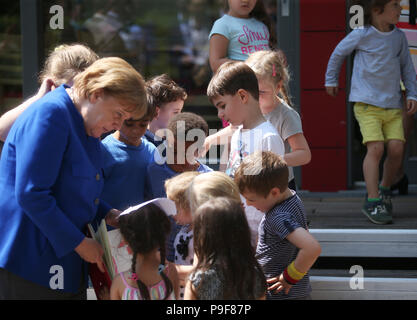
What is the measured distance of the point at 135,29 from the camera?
8.78 m

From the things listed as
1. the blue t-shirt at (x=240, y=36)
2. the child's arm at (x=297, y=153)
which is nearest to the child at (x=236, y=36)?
the blue t-shirt at (x=240, y=36)

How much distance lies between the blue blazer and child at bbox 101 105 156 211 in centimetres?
29

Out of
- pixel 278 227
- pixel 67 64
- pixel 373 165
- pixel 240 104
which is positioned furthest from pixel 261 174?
pixel 373 165

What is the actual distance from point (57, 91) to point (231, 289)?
0.86m

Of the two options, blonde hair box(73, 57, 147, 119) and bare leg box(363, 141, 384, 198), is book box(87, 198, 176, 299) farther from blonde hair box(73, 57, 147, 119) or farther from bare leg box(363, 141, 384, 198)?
bare leg box(363, 141, 384, 198)

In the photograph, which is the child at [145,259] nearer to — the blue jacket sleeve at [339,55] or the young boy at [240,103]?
the young boy at [240,103]

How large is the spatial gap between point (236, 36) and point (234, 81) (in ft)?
3.20

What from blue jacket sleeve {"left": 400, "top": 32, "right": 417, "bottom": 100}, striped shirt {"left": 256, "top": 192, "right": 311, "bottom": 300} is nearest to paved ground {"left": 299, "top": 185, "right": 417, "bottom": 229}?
blue jacket sleeve {"left": 400, "top": 32, "right": 417, "bottom": 100}

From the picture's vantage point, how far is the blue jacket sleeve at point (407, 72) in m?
4.08

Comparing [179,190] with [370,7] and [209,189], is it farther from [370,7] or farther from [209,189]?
[370,7]

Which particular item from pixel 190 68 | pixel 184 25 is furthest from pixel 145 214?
pixel 184 25

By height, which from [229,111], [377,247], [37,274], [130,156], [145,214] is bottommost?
[377,247]

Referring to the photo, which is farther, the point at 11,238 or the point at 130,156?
the point at 130,156
